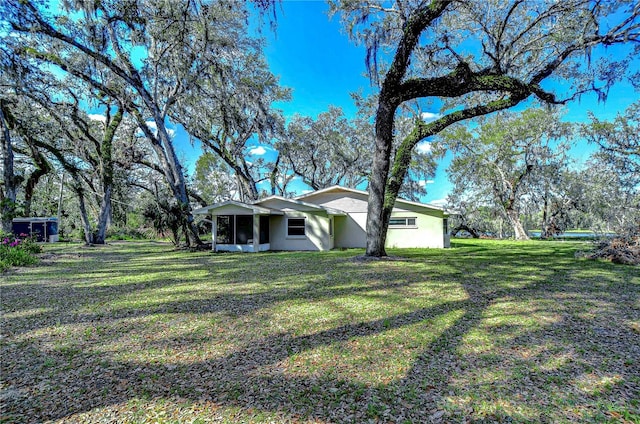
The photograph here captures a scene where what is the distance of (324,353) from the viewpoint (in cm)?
309

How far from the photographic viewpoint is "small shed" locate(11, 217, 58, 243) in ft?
62.8

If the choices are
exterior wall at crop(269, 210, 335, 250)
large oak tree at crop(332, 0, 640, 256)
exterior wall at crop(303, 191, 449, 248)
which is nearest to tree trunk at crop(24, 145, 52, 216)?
exterior wall at crop(269, 210, 335, 250)

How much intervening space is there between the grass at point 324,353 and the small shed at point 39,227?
1804cm

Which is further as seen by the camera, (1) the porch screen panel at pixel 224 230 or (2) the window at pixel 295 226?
(1) the porch screen panel at pixel 224 230

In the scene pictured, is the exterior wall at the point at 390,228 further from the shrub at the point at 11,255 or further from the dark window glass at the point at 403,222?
the shrub at the point at 11,255

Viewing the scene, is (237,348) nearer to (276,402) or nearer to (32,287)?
(276,402)

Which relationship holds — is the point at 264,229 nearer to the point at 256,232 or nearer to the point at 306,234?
the point at 256,232

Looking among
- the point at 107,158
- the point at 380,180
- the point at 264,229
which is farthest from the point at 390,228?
the point at 107,158

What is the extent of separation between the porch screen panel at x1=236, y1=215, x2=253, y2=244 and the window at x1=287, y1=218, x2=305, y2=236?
1831mm

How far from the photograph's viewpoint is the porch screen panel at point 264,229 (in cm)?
1466

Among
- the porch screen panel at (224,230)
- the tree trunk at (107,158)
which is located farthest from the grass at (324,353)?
the tree trunk at (107,158)

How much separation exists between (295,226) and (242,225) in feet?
8.21

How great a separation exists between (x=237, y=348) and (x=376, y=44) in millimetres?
8894

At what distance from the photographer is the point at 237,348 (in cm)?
322
